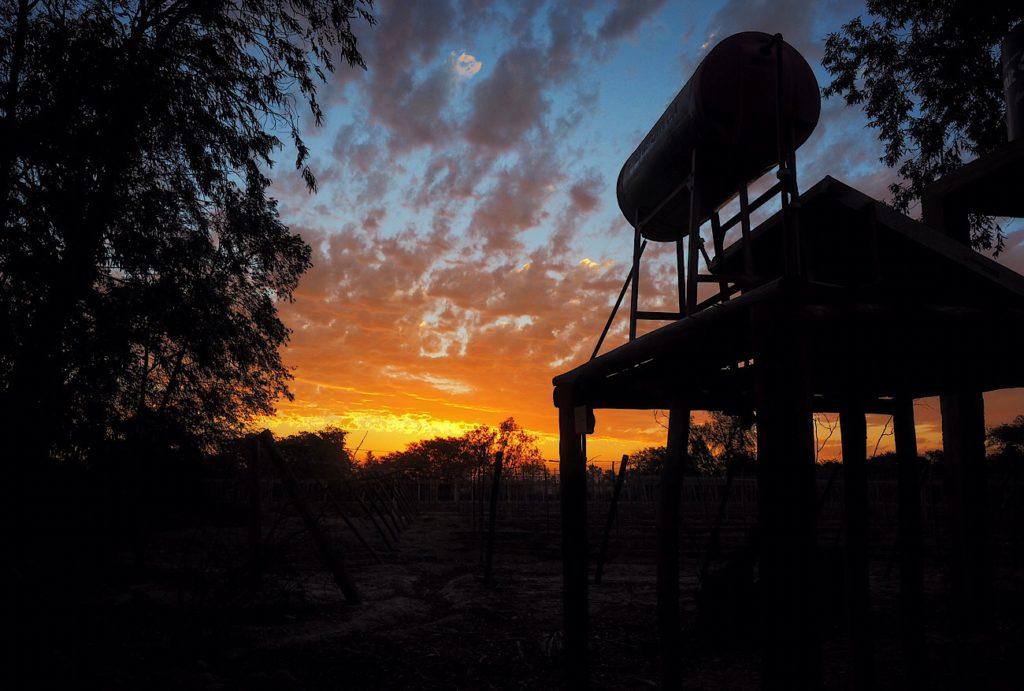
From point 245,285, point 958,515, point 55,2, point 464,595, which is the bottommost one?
point 464,595

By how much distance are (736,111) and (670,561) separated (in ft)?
12.2

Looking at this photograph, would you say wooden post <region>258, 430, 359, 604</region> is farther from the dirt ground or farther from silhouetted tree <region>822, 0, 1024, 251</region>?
A: silhouetted tree <region>822, 0, 1024, 251</region>

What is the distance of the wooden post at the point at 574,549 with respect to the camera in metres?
5.59

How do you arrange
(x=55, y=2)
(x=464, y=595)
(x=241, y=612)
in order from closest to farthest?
1. (x=241, y=612)
2. (x=464, y=595)
3. (x=55, y=2)

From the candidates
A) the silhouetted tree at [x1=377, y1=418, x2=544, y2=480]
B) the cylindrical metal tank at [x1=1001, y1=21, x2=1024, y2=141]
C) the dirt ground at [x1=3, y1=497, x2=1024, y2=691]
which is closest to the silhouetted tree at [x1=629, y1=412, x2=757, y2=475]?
the silhouetted tree at [x1=377, y1=418, x2=544, y2=480]

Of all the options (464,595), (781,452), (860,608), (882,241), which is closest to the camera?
(781,452)

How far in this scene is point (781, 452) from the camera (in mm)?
3148

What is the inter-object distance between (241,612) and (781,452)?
737 centimetres

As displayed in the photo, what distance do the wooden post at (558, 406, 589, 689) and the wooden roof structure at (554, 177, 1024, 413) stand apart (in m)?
0.37

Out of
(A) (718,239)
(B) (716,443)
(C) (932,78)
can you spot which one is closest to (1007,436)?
(B) (716,443)

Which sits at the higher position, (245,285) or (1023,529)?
(245,285)

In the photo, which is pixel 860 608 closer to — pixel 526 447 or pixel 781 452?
pixel 781 452

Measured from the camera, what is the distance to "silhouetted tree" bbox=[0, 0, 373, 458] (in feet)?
34.6

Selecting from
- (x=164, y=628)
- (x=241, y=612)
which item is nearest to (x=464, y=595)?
(x=241, y=612)
